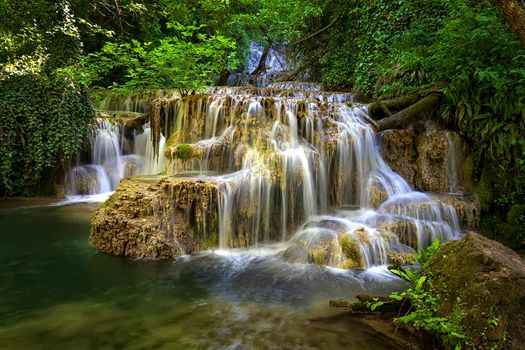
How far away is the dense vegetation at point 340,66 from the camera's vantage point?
284 inches

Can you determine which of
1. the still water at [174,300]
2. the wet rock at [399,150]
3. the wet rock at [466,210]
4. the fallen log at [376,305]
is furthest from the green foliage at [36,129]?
the wet rock at [466,210]

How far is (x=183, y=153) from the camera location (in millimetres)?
7352

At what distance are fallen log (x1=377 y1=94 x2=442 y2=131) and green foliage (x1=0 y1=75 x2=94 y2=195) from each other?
926 cm

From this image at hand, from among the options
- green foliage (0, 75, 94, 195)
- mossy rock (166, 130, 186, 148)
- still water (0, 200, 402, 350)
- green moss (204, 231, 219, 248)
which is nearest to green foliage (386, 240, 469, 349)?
still water (0, 200, 402, 350)

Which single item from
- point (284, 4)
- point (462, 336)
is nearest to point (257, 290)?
point (462, 336)

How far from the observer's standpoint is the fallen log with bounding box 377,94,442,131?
848 cm

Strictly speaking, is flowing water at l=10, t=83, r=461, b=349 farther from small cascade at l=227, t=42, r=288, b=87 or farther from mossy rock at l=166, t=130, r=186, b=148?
small cascade at l=227, t=42, r=288, b=87

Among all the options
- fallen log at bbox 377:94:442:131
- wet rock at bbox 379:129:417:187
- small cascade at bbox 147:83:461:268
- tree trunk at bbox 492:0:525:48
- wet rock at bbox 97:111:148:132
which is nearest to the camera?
tree trunk at bbox 492:0:525:48

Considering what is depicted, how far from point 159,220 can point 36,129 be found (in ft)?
23.6

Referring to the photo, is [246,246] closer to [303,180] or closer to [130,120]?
[303,180]

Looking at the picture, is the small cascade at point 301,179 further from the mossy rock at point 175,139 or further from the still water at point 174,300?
the still water at point 174,300

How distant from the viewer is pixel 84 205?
984cm

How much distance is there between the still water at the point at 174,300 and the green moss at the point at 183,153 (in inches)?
92.1

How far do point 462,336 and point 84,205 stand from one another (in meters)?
9.80
